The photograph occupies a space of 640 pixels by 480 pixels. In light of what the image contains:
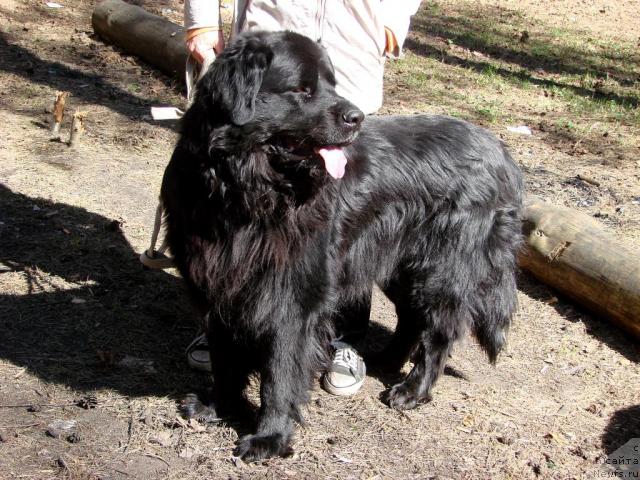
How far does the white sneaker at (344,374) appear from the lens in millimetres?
4004

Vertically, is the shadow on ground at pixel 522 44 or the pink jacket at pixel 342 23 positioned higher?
the pink jacket at pixel 342 23

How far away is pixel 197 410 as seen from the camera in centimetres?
363

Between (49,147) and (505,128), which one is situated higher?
(505,128)

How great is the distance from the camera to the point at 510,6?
14.3 m

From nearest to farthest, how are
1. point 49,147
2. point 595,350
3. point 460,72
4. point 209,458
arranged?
point 209,458 → point 595,350 → point 49,147 → point 460,72

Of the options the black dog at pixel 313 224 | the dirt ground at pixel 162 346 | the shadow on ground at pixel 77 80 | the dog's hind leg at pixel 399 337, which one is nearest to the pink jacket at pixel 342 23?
the black dog at pixel 313 224

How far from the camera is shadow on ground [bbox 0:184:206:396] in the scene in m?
3.91

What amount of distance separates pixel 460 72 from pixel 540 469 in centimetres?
736

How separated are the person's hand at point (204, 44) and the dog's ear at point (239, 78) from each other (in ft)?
2.24

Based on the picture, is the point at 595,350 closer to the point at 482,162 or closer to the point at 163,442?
the point at 482,162

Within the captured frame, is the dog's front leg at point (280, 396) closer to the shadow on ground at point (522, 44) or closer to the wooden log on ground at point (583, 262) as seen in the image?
the wooden log on ground at point (583, 262)

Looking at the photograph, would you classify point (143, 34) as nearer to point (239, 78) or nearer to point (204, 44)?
point (204, 44)

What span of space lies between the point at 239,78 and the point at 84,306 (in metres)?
2.15

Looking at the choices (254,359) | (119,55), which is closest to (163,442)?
(254,359)
